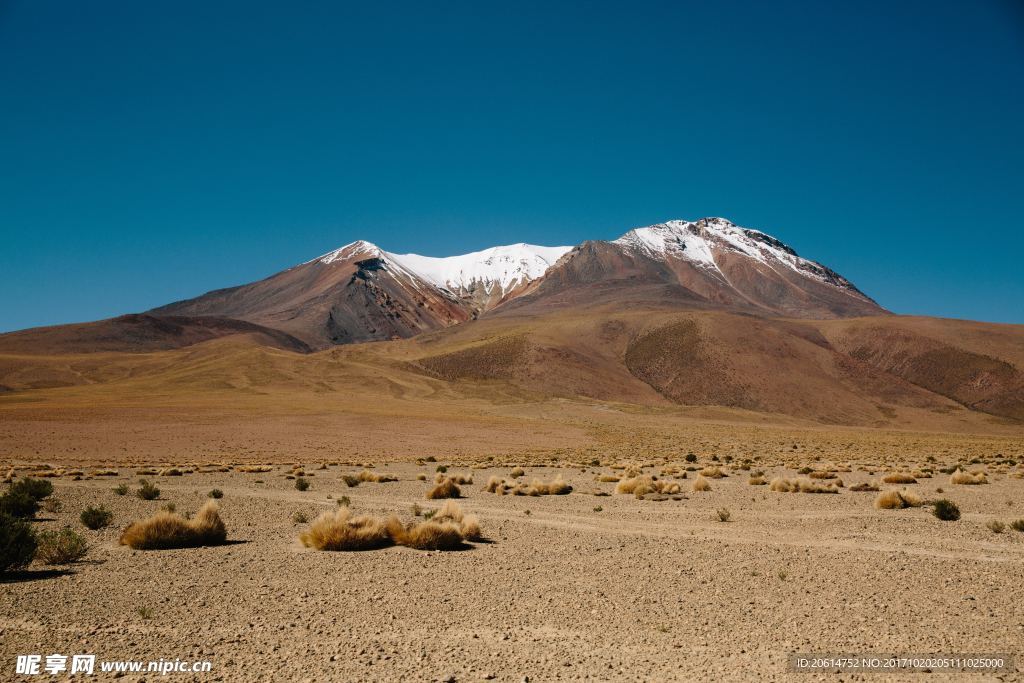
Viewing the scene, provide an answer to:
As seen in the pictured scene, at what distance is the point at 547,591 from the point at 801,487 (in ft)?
56.8

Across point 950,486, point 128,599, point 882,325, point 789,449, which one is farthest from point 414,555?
point 882,325

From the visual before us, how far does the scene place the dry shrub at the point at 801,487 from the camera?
25172 mm

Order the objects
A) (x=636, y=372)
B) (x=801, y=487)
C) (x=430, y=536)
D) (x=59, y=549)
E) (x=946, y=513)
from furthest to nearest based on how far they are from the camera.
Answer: (x=636, y=372) < (x=801, y=487) < (x=946, y=513) < (x=430, y=536) < (x=59, y=549)

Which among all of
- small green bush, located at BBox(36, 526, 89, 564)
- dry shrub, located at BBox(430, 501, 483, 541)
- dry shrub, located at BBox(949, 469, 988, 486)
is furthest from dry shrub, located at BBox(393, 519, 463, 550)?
dry shrub, located at BBox(949, 469, 988, 486)

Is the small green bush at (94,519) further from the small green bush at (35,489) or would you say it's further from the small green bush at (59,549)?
the small green bush at (35,489)

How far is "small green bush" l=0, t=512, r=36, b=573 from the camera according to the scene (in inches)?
423

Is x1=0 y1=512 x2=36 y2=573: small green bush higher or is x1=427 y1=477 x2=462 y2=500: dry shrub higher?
x1=0 y1=512 x2=36 y2=573: small green bush

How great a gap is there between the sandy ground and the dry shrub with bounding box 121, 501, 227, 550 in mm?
344

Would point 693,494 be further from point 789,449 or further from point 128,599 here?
point 789,449

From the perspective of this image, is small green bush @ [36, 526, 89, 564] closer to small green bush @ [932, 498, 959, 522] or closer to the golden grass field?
the golden grass field

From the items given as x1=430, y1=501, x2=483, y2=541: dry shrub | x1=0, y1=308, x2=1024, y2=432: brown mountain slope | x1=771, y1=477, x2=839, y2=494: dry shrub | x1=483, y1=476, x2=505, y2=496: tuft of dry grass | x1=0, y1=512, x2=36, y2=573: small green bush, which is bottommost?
x1=483, y1=476, x2=505, y2=496: tuft of dry grass

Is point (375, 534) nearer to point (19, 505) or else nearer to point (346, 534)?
point (346, 534)

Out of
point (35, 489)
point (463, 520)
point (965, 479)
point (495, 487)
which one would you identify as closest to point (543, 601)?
point (463, 520)

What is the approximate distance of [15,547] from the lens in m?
10.9
